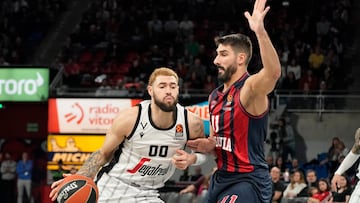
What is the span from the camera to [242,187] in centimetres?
691

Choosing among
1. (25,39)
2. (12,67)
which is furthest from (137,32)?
(12,67)

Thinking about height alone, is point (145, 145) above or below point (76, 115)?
above

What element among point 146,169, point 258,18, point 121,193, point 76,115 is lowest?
point 76,115

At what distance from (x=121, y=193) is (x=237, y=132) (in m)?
1.35

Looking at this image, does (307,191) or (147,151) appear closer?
(147,151)

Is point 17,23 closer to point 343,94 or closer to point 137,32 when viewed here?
point 137,32

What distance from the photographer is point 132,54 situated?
22.8 metres

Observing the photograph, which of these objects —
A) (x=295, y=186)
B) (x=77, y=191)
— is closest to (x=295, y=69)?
(x=295, y=186)

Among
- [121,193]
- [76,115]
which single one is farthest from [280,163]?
[121,193]

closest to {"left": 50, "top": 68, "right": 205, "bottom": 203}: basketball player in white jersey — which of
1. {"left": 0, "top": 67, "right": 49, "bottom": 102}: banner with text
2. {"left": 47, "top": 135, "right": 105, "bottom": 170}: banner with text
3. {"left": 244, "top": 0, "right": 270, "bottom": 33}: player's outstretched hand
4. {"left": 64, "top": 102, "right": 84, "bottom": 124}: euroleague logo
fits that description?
{"left": 244, "top": 0, "right": 270, "bottom": 33}: player's outstretched hand

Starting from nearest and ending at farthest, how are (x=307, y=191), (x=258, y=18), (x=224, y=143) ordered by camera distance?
(x=258, y=18)
(x=224, y=143)
(x=307, y=191)

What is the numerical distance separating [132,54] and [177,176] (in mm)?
5296

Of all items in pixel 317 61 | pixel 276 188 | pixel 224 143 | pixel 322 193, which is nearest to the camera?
pixel 224 143

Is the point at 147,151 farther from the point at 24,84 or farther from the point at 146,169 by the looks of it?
the point at 24,84
